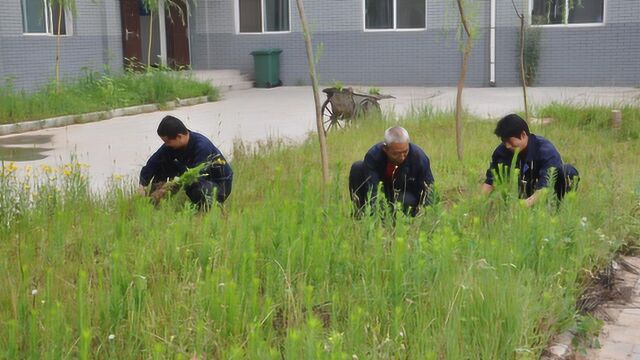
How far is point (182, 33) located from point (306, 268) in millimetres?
19435

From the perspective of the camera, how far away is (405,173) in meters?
5.88

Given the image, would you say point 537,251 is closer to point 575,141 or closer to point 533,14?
point 575,141

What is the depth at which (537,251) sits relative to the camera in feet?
14.9

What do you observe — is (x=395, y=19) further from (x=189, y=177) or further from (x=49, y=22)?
(x=189, y=177)

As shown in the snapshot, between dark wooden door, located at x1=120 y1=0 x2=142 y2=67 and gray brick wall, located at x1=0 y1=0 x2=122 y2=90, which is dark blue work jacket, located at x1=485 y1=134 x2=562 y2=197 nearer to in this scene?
gray brick wall, located at x1=0 y1=0 x2=122 y2=90

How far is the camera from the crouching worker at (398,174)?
580cm

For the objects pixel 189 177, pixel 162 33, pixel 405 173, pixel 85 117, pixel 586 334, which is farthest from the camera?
pixel 162 33

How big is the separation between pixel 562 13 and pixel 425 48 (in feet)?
10.9

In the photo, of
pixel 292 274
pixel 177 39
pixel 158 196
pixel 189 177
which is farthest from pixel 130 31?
pixel 292 274

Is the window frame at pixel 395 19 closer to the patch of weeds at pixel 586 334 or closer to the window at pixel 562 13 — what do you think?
the window at pixel 562 13

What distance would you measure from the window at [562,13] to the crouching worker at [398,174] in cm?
1399

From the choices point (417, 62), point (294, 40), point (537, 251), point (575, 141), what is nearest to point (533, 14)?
point (417, 62)

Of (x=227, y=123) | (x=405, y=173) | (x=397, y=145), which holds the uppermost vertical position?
(x=397, y=145)

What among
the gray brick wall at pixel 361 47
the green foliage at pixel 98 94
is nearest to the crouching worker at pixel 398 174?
the green foliage at pixel 98 94
